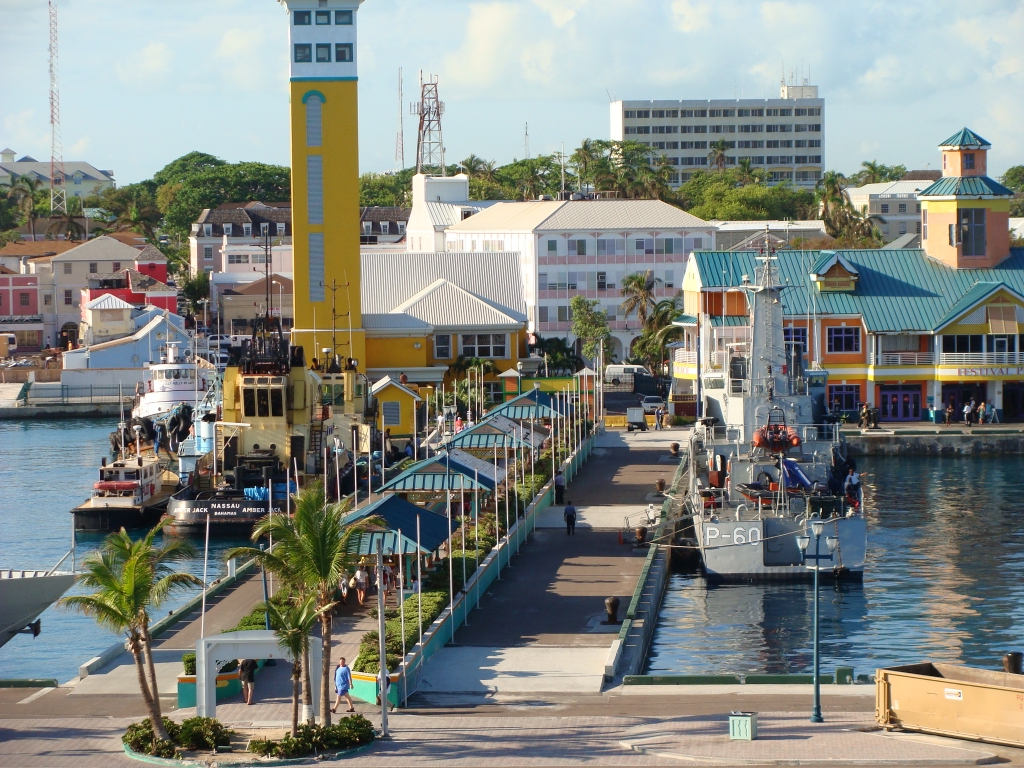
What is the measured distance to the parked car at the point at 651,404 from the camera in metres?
83.9

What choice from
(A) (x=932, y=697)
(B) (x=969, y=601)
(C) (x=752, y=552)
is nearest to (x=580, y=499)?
(C) (x=752, y=552)

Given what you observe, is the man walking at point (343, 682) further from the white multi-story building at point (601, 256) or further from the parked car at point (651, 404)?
the white multi-story building at point (601, 256)

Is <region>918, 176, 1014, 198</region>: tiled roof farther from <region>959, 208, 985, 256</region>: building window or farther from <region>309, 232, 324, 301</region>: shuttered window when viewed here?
<region>309, 232, 324, 301</region>: shuttered window

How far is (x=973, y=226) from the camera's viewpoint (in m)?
84.6

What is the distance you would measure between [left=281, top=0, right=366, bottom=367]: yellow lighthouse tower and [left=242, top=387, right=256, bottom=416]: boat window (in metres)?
17.0

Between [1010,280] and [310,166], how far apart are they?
35.5 metres

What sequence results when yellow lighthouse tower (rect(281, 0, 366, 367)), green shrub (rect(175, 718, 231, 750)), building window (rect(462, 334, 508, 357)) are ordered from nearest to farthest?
green shrub (rect(175, 718, 231, 750)) < yellow lighthouse tower (rect(281, 0, 366, 367)) < building window (rect(462, 334, 508, 357))

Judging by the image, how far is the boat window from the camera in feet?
203

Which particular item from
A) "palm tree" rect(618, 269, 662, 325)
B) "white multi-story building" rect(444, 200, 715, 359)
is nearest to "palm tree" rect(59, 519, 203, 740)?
"palm tree" rect(618, 269, 662, 325)

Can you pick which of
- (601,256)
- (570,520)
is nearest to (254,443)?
(570,520)

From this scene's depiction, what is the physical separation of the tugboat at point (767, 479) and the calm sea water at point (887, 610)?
917 mm

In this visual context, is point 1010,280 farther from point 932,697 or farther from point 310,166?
point 932,697

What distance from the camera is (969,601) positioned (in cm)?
4597

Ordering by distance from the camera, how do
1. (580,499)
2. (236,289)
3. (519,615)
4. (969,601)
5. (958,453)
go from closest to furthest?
(519,615)
(969,601)
(580,499)
(958,453)
(236,289)
